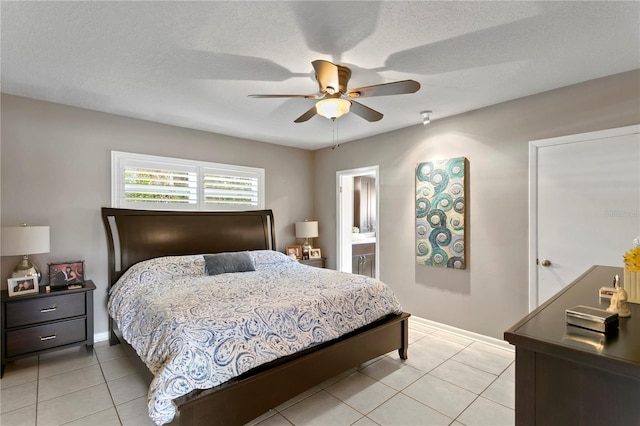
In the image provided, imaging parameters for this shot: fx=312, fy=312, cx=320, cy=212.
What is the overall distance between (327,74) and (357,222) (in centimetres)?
447

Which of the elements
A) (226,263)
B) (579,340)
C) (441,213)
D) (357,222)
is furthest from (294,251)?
(579,340)

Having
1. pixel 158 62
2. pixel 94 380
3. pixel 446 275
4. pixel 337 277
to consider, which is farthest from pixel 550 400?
pixel 94 380

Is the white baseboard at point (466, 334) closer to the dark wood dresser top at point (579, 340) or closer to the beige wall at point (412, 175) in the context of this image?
the beige wall at point (412, 175)

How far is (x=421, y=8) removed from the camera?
176 centimetres

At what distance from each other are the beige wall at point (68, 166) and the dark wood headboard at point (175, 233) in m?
0.19

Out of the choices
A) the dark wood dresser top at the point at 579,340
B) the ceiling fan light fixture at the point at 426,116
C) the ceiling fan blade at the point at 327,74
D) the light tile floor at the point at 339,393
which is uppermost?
the ceiling fan light fixture at the point at 426,116

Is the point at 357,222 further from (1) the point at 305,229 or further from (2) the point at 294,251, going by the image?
(2) the point at 294,251

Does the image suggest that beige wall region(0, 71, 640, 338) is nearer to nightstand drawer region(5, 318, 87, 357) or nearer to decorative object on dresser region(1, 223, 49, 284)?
decorative object on dresser region(1, 223, 49, 284)

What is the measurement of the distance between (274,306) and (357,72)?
193 centimetres

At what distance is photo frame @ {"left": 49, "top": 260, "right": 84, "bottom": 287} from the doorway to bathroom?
133 inches

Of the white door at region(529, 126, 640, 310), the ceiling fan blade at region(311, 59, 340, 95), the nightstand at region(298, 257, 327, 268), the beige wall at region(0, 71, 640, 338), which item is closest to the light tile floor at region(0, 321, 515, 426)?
the beige wall at region(0, 71, 640, 338)

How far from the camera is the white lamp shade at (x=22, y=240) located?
2.73m

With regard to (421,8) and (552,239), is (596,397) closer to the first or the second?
(421,8)

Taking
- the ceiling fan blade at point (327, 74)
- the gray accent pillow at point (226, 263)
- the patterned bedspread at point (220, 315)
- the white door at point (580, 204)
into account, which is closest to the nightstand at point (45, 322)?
the patterned bedspread at point (220, 315)
